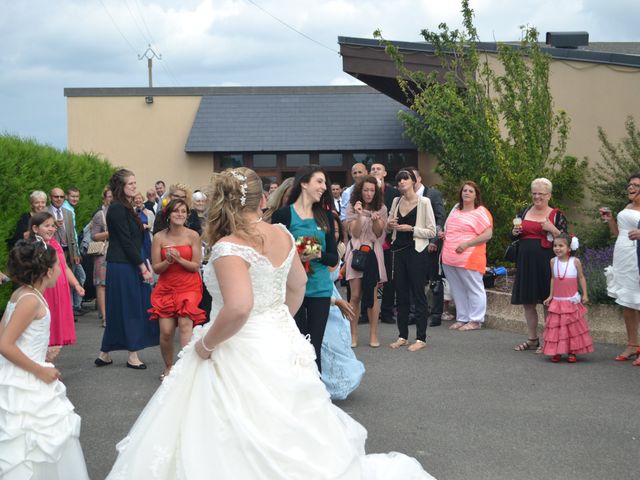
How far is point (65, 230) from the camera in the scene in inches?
520

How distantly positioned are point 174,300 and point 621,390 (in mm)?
4403

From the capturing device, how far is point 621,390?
855cm

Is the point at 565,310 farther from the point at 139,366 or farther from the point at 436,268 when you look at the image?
the point at 139,366

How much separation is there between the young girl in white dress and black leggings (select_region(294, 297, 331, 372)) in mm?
2491

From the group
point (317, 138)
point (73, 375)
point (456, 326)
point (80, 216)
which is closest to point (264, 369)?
point (73, 375)

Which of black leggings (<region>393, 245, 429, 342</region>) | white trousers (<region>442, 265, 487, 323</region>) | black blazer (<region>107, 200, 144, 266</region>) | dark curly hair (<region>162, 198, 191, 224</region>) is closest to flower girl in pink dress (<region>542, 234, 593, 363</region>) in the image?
black leggings (<region>393, 245, 429, 342</region>)

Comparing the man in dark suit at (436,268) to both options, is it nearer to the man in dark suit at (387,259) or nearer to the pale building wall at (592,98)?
the man in dark suit at (387,259)

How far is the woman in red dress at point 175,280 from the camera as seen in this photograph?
30.0ft

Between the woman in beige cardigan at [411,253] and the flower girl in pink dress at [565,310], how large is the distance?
1.45 meters

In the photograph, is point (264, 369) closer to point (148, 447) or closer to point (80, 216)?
point (148, 447)

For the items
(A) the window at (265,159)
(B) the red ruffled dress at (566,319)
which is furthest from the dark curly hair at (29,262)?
(A) the window at (265,159)

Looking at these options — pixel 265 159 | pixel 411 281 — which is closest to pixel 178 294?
pixel 411 281

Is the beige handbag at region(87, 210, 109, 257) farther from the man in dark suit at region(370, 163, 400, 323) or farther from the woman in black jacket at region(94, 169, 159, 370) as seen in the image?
the man in dark suit at region(370, 163, 400, 323)

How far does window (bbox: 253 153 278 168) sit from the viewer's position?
1165 inches
